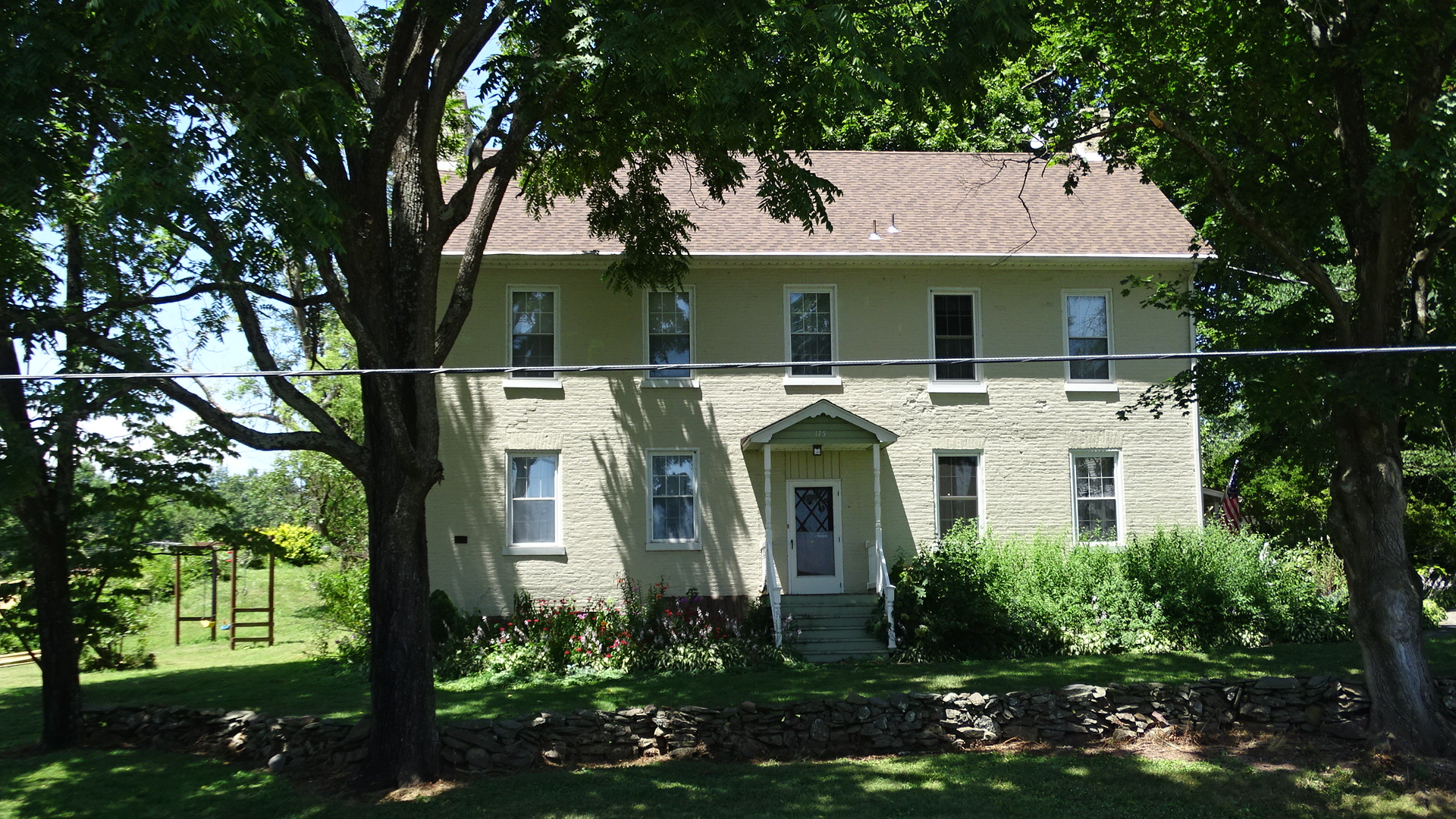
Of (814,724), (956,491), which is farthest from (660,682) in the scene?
(956,491)

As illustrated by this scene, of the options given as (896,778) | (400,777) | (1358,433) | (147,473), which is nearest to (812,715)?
(896,778)

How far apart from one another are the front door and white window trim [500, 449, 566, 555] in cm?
391

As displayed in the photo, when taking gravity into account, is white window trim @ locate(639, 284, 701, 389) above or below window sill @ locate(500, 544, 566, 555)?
above

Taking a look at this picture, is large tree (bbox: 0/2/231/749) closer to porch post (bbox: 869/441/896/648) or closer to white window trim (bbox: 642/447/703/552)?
white window trim (bbox: 642/447/703/552)

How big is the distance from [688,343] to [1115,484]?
7.87 m

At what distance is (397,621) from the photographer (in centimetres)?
1019

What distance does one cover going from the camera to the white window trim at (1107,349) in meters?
18.6

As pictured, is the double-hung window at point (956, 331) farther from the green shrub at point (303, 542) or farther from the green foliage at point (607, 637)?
the green shrub at point (303, 542)

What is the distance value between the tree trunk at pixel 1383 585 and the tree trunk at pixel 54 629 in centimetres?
1371

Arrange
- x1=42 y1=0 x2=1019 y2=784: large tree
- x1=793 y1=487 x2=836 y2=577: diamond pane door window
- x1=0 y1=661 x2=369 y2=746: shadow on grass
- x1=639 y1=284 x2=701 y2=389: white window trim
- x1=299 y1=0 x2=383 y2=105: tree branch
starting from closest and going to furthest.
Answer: x1=42 y1=0 x2=1019 y2=784: large tree
x1=299 y1=0 x2=383 y2=105: tree branch
x1=0 y1=661 x2=369 y2=746: shadow on grass
x1=639 y1=284 x2=701 y2=389: white window trim
x1=793 y1=487 x2=836 y2=577: diamond pane door window

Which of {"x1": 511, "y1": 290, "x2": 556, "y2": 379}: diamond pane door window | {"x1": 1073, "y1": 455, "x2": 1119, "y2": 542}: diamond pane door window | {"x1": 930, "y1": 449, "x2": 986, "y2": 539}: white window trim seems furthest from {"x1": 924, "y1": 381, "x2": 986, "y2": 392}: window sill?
{"x1": 511, "y1": 290, "x2": 556, "y2": 379}: diamond pane door window

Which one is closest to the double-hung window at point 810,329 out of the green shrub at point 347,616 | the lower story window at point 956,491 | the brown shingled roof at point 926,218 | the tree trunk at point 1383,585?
the brown shingled roof at point 926,218

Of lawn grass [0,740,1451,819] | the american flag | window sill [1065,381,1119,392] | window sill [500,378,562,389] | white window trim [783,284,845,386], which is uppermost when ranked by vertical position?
white window trim [783,284,845,386]

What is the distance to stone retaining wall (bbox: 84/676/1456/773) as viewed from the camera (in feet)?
36.1
